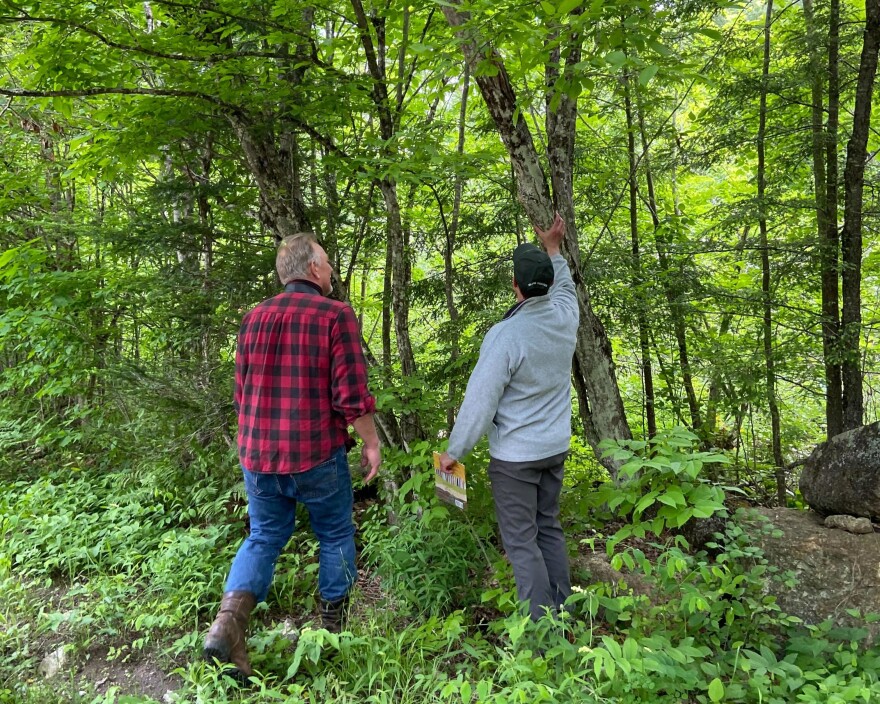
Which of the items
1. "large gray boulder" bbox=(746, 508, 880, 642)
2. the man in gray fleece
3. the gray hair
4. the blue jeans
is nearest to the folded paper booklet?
the man in gray fleece

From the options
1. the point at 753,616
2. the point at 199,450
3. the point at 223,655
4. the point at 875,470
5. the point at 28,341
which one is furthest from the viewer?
the point at 28,341

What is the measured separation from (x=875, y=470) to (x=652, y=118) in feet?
15.5

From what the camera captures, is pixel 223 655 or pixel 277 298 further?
pixel 277 298

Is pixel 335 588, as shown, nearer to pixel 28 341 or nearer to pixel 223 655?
pixel 223 655

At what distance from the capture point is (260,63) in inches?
157

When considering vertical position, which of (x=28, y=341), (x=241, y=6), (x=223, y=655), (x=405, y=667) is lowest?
(x=405, y=667)

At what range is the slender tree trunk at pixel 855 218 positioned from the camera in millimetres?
4566

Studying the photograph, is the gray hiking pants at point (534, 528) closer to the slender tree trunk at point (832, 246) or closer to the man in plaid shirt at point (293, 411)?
the man in plaid shirt at point (293, 411)

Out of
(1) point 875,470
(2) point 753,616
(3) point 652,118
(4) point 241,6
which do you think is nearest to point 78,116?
(4) point 241,6

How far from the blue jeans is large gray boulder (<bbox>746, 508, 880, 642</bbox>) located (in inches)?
99.0

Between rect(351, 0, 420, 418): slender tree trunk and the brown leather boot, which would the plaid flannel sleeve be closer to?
the brown leather boot

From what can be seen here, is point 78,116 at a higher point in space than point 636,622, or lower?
higher

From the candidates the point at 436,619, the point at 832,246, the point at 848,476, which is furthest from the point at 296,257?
the point at 832,246

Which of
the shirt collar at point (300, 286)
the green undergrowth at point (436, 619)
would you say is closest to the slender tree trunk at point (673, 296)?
the green undergrowth at point (436, 619)
